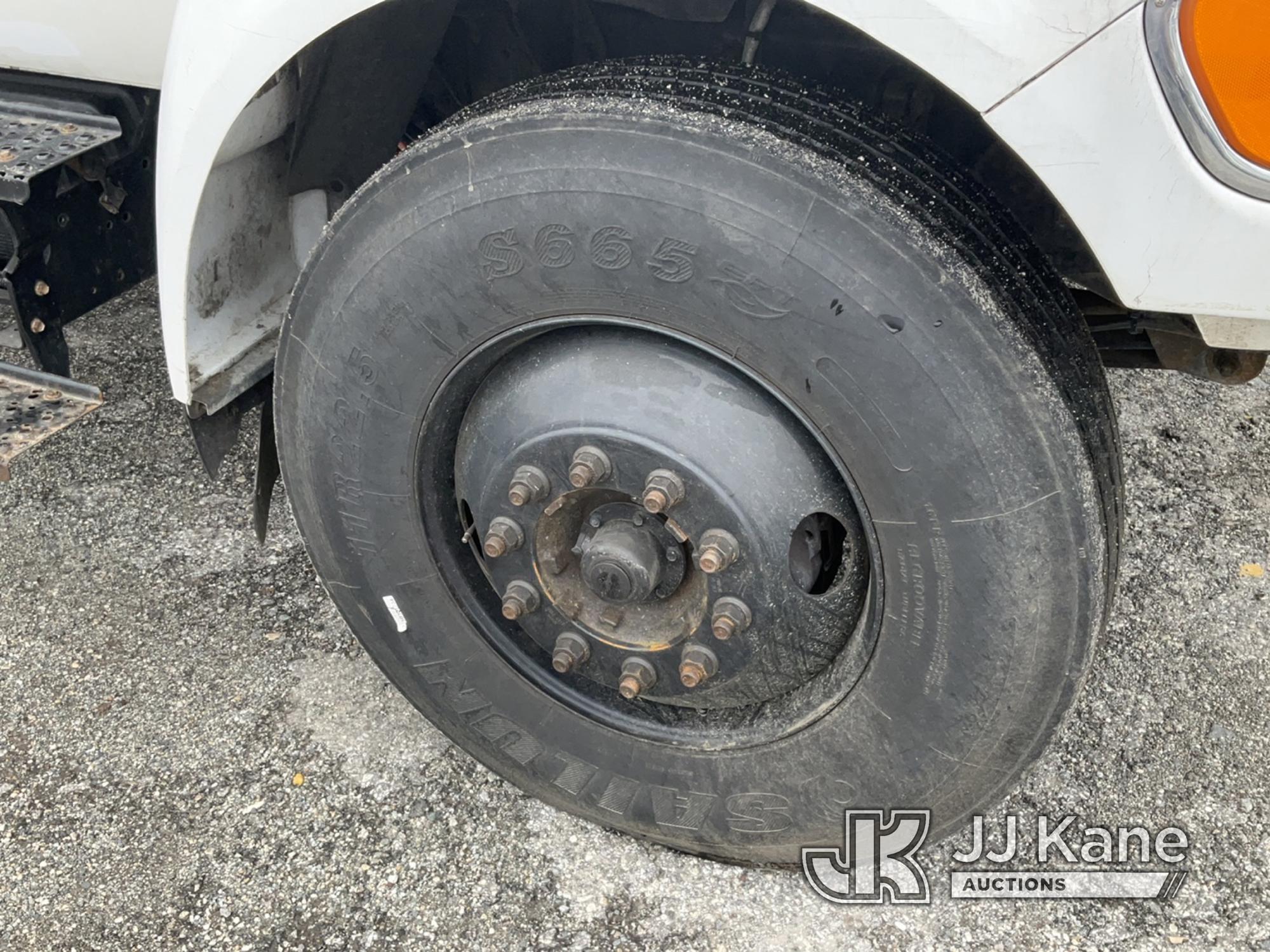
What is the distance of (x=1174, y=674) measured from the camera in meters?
2.23

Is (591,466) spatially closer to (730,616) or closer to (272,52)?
(730,616)

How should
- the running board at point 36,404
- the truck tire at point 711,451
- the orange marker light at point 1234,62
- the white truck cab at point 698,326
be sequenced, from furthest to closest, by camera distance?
the running board at point 36,404
the truck tire at point 711,451
the white truck cab at point 698,326
the orange marker light at point 1234,62

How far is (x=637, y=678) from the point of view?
1608 mm

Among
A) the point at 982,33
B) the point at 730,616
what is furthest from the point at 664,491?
the point at 982,33

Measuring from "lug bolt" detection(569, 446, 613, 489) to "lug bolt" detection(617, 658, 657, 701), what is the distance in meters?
0.33

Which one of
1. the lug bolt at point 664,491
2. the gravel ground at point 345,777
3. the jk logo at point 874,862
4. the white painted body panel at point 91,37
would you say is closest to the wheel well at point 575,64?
the white painted body panel at point 91,37

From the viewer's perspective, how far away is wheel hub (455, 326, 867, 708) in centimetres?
141

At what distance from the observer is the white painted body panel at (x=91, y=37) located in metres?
1.75

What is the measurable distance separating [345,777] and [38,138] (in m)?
1.37

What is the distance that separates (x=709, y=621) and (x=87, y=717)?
4.72ft

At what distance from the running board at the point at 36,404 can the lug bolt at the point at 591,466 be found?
116 centimetres

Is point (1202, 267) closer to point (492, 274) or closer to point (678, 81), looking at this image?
point (678, 81)

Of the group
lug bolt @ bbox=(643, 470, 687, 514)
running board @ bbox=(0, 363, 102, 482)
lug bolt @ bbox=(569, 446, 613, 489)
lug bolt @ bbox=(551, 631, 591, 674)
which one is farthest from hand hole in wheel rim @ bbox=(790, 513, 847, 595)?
running board @ bbox=(0, 363, 102, 482)
